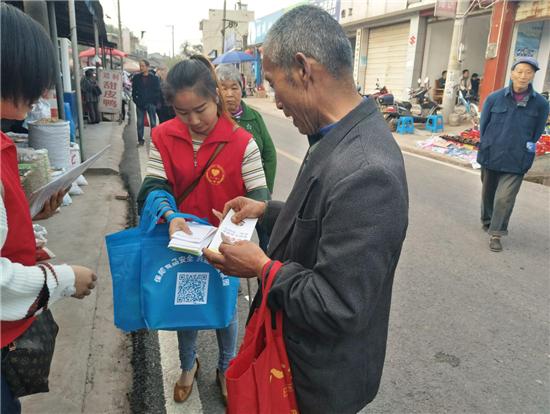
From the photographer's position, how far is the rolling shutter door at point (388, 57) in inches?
715

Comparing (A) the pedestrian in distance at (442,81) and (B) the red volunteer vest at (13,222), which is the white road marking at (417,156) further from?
(B) the red volunteer vest at (13,222)

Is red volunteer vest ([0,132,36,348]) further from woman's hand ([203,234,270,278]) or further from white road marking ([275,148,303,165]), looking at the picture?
white road marking ([275,148,303,165])

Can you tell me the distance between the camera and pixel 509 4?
12.6 metres

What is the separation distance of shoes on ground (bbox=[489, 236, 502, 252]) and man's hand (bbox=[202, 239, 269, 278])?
4.03 metres

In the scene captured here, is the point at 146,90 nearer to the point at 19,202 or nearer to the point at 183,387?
the point at 183,387

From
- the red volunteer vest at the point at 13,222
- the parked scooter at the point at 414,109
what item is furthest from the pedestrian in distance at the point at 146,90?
the red volunteer vest at the point at 13,222

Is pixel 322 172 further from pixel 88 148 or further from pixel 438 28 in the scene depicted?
pixel 438 28

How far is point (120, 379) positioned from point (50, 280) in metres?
1.55

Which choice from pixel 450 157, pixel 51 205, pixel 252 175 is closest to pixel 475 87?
pixel 450 157

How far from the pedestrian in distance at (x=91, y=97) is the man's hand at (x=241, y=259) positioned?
1162 cm

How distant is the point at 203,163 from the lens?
217 cm

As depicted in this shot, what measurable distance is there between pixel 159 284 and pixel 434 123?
1262cm

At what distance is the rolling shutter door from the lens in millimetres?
18172

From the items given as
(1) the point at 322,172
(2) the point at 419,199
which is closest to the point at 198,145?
(1) the point at 322,172
